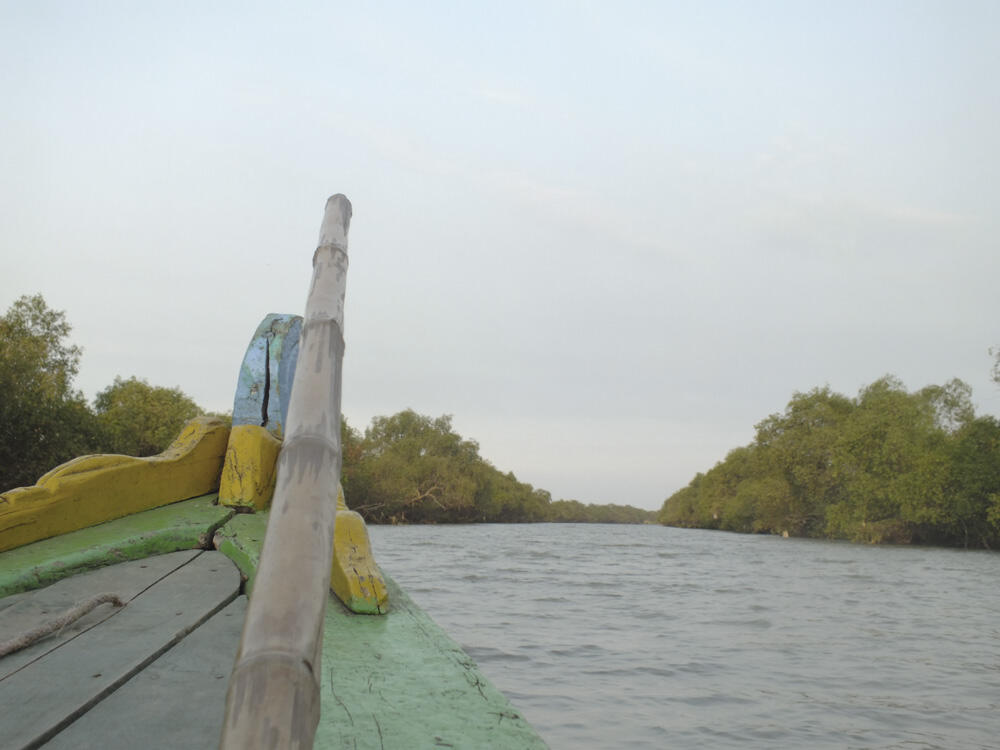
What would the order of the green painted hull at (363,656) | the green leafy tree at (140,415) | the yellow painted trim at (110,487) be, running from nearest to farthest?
the green painted hull at (363,656) → the yellow painted trim at (110,487) → the green leafy tree at (140,415)

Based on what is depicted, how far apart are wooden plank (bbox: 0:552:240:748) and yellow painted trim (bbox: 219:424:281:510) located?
3.01ft

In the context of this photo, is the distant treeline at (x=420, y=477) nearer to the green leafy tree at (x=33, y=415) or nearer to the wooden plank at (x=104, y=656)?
the green leafy tree at (x=33, y=415)

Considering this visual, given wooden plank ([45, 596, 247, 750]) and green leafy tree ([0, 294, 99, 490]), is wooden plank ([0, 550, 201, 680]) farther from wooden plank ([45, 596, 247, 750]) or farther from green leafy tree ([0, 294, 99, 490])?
green leafy tree ([0, 294, 99, 490])

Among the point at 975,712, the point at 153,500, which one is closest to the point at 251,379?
the point at 153,500

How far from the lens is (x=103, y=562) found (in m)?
2.73

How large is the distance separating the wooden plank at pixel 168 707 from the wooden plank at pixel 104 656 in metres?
0.03

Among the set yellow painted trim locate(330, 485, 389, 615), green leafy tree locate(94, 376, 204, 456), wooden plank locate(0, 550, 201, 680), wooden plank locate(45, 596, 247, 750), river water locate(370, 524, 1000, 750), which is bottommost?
river water locate(370, 524, 1000, 750)

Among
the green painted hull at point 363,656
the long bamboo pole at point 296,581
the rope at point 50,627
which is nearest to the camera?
the long bamboo pole at point 296,581

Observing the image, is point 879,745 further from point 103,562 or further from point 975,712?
point 103,562

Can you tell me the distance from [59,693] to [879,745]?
171 inches

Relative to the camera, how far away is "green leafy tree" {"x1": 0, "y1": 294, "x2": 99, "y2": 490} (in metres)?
20.3

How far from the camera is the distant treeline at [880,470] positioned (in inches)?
1363

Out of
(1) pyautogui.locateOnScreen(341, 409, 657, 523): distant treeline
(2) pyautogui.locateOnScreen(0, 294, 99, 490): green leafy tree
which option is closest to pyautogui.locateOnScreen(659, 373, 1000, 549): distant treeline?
(1) pyautogui.locateOnScreen(341, 409, 657, 523): distant treeline

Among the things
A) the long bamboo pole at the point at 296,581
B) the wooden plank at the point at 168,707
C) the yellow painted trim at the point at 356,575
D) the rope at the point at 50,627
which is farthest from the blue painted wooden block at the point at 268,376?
the long bamboo pole at the point at 296,581
